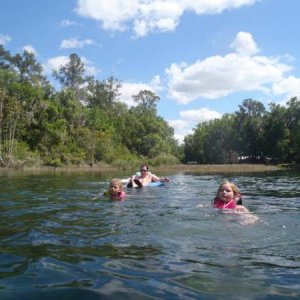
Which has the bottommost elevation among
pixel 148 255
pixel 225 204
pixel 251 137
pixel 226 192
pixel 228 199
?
pixel 148 255

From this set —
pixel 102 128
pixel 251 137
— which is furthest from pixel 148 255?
pixel 251 137

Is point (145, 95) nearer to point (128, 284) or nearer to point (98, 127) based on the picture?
point (98, 127)

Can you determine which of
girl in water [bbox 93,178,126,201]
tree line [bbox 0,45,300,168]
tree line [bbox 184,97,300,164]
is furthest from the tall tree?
girl in water [bbox 93,178,126,201]

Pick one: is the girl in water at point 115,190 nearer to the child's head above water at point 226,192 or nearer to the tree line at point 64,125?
the child's head above water at point 226,192

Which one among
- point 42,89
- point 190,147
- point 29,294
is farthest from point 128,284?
point 190,147

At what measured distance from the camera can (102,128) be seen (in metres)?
77.4

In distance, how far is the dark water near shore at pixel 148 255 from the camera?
14.4 feet

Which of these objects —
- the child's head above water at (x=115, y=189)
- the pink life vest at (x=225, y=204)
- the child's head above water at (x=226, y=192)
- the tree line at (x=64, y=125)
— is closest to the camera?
the pink life vest at (x=225, y=204)

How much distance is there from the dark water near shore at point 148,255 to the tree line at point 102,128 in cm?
4186

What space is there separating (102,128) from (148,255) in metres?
72.3

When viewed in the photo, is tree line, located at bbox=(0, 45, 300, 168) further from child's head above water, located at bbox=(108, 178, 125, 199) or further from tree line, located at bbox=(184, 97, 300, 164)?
child's head above water, located at bbox=(108, 178, 125, 199)

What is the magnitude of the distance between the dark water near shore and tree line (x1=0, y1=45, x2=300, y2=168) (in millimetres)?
41859

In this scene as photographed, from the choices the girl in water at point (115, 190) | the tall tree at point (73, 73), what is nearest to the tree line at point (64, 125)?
the tall tree at point (73, 73)

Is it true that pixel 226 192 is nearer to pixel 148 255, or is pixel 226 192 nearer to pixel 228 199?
pixel 228 199
